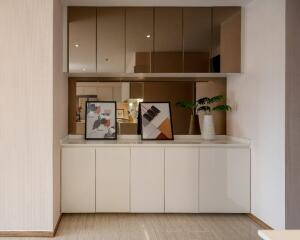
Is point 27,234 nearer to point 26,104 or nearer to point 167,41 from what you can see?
point 26,104

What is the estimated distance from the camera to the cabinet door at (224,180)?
13.6 ft

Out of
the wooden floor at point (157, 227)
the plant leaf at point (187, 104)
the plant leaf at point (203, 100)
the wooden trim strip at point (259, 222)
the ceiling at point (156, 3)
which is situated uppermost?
the ceiling at point (156, 3)

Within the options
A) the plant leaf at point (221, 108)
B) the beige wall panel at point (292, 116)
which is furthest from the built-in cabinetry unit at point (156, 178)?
the beige wall panel at point (292, 116)

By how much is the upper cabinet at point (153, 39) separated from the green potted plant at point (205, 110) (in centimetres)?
43

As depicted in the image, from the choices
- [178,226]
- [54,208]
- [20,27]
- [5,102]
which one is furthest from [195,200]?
[20,27]

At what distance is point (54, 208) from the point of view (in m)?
3.62

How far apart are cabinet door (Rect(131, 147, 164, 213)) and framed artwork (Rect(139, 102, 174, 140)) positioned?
0.50 m

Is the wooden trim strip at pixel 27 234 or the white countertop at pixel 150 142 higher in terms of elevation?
the white countertop at pixel 150 142

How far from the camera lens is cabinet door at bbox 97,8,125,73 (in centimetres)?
435

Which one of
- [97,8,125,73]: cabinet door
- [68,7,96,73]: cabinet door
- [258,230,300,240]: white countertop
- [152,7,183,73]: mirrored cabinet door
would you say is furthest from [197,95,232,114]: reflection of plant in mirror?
[258,230,300,240]: white countertop

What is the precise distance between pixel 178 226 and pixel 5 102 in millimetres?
2116

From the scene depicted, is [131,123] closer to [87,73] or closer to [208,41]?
[87,73]

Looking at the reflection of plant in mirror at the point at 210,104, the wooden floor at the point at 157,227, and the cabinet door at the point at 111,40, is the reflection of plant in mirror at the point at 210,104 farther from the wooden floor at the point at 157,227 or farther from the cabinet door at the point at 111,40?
the wooden floor at the point at 157,227

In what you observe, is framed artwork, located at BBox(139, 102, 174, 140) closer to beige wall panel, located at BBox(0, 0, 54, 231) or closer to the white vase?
the white vase
